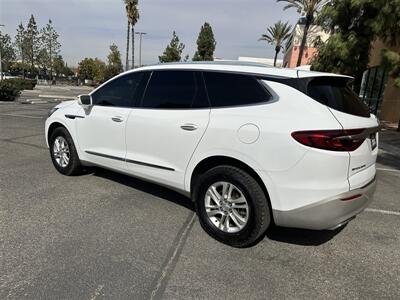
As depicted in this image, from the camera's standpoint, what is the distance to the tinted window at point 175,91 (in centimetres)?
355

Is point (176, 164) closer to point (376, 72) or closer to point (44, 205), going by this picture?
point (44, 205)

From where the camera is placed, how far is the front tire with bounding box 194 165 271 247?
3.08 metres

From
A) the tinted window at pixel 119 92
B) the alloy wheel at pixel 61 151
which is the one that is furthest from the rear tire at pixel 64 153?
the tinted window at pixel 119 92

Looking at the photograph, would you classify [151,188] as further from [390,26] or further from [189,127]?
[390,26]

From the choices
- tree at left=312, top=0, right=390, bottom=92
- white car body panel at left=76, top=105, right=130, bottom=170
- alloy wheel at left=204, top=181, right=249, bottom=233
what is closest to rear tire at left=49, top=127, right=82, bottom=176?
white car body panel at left=76, top=105, right=130, bottom=170

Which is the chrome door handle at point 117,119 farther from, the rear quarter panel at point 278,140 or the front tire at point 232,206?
the rear quarter panel at point 278,140

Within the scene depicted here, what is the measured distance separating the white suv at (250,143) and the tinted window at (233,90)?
0.4 inches

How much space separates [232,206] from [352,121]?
4.46ft

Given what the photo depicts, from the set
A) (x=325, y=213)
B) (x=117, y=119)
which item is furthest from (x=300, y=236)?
(x=117, y=119)

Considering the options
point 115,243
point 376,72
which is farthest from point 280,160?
point 376,72

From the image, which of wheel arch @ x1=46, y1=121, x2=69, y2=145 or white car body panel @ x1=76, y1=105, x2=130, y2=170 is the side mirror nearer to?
white car body panel @ x1=76, y1=105, x2=130, y2=170

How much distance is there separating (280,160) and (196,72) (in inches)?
55.9

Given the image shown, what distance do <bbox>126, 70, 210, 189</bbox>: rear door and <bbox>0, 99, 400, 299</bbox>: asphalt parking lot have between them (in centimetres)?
58

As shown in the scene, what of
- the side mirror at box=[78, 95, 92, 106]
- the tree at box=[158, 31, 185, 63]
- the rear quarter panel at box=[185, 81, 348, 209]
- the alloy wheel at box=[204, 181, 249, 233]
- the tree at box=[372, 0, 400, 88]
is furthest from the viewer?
the tree at box=[158, 31, 185, 63]
